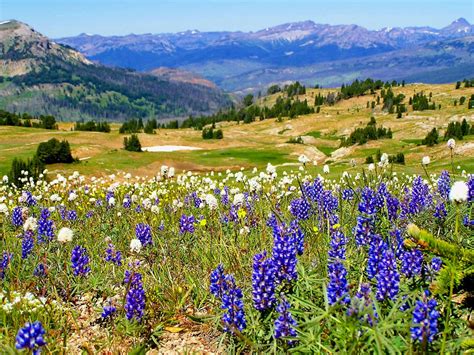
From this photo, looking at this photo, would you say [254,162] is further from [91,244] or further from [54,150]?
[91,244]

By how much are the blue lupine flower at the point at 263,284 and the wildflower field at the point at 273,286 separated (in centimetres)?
1

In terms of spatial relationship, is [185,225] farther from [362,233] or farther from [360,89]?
[360,89]

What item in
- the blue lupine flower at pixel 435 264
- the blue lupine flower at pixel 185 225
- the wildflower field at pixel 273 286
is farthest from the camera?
the blue lupine flower at pixel 185 225

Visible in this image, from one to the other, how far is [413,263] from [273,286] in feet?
3.77

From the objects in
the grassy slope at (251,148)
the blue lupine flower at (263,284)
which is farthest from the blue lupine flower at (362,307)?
the grassy slope at (251,148)

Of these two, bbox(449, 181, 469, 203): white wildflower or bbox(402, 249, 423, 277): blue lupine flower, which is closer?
bbox(449, 181, 469, 203): white wildflower

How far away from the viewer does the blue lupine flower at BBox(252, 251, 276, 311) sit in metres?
3.58

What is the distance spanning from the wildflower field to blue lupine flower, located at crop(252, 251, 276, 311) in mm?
11

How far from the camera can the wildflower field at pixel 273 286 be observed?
10.1ft

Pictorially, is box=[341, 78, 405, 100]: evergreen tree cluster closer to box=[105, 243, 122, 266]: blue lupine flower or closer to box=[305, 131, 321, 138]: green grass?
box=[305, 131, 321, 138]: green grass

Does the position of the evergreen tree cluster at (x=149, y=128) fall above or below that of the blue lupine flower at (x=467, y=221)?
below

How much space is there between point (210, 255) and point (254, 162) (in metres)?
48.0

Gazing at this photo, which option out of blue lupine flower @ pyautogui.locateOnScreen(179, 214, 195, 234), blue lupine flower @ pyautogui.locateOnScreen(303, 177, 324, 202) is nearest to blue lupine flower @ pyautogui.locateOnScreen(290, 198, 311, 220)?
blue lupine flower @ pyautogui.locateOnScreen(303, 177, 324, 202)

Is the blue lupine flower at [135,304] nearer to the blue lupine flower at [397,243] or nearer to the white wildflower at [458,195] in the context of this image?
the blue lupine flower at [397,243]
